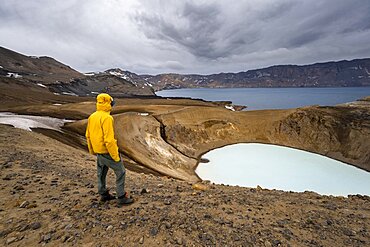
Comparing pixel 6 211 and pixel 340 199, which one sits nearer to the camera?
pixel 6 211

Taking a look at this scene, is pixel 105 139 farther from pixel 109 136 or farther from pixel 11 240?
pixel 11 240

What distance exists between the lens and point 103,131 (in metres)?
4.44

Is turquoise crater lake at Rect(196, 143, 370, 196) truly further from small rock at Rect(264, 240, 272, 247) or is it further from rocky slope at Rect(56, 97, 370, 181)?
small rock at Rect(264, 240, 272, 247)

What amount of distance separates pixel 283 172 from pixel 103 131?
22.1 m

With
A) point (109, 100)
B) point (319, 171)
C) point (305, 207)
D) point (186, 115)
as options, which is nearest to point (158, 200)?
point (109, 100)

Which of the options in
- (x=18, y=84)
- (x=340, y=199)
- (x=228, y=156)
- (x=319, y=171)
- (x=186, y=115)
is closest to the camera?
(x=340, y=199)

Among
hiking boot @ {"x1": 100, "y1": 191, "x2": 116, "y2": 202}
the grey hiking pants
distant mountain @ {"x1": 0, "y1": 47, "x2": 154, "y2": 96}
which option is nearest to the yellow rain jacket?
the grey hiking pants

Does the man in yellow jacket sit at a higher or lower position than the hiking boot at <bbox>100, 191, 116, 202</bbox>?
higher

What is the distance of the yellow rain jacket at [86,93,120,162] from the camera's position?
14.5 feet

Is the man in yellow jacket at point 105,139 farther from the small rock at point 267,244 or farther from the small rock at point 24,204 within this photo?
the small rock at point 267,244

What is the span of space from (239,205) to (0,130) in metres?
13.6

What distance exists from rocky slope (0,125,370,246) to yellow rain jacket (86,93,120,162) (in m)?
1.27

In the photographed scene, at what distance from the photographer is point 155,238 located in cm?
373

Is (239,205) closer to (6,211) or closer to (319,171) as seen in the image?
(6,211)
